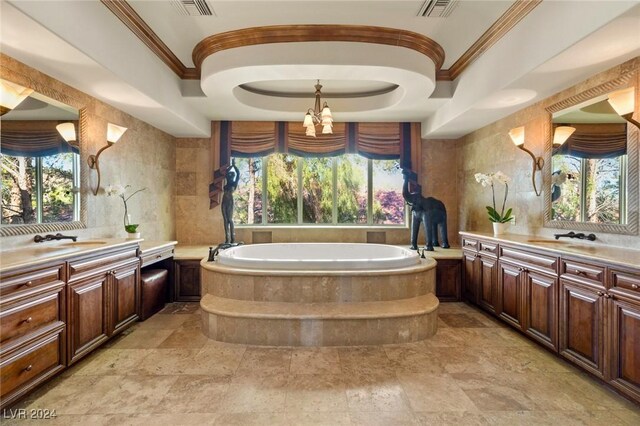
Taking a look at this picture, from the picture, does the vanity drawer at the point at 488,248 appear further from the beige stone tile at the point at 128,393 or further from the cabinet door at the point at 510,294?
the beige stone tile at the point at 128,393

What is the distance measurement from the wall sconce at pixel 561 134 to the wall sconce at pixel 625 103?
0.60 metres

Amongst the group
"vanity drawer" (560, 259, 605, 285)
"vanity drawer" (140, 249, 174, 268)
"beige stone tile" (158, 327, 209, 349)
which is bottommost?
"beige stone tile" (158, 327, 209, 349)

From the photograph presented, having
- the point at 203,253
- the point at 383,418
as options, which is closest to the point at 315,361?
the point at 383,418

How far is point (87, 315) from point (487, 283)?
3.59 m

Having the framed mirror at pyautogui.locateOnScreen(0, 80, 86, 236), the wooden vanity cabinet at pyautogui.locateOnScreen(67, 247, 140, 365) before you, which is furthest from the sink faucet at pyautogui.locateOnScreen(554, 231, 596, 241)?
the framed mirror at pyautogui.locateOnScreen(0, 80, 86, 236)

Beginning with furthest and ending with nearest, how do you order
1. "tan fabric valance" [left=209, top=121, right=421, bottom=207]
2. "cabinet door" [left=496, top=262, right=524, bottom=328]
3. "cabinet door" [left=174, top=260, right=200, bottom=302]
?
"tan fabric valance" [left=209, top=121, right=421, bottom=207]
"cabinet door" [left=174, top=260, right=200, bottom=302]
"cabinet door" [left=496, top=262, right=524, bottom=328]

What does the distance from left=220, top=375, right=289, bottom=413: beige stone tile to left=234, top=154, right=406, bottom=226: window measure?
2.88 metres

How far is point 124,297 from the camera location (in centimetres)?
276

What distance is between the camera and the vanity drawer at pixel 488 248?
3076mm

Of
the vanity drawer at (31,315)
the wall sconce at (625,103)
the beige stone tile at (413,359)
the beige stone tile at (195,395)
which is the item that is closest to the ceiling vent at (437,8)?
the wall sconce at (625,103)

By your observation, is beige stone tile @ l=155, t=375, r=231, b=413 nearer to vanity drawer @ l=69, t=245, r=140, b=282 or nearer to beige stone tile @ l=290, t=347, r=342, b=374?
beige stone tile @ l=290, t=347, r=342, b=374

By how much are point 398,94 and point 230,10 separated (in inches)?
80.5

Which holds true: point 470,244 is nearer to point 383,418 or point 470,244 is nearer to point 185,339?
point 383,418

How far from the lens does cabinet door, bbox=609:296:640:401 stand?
176cm
